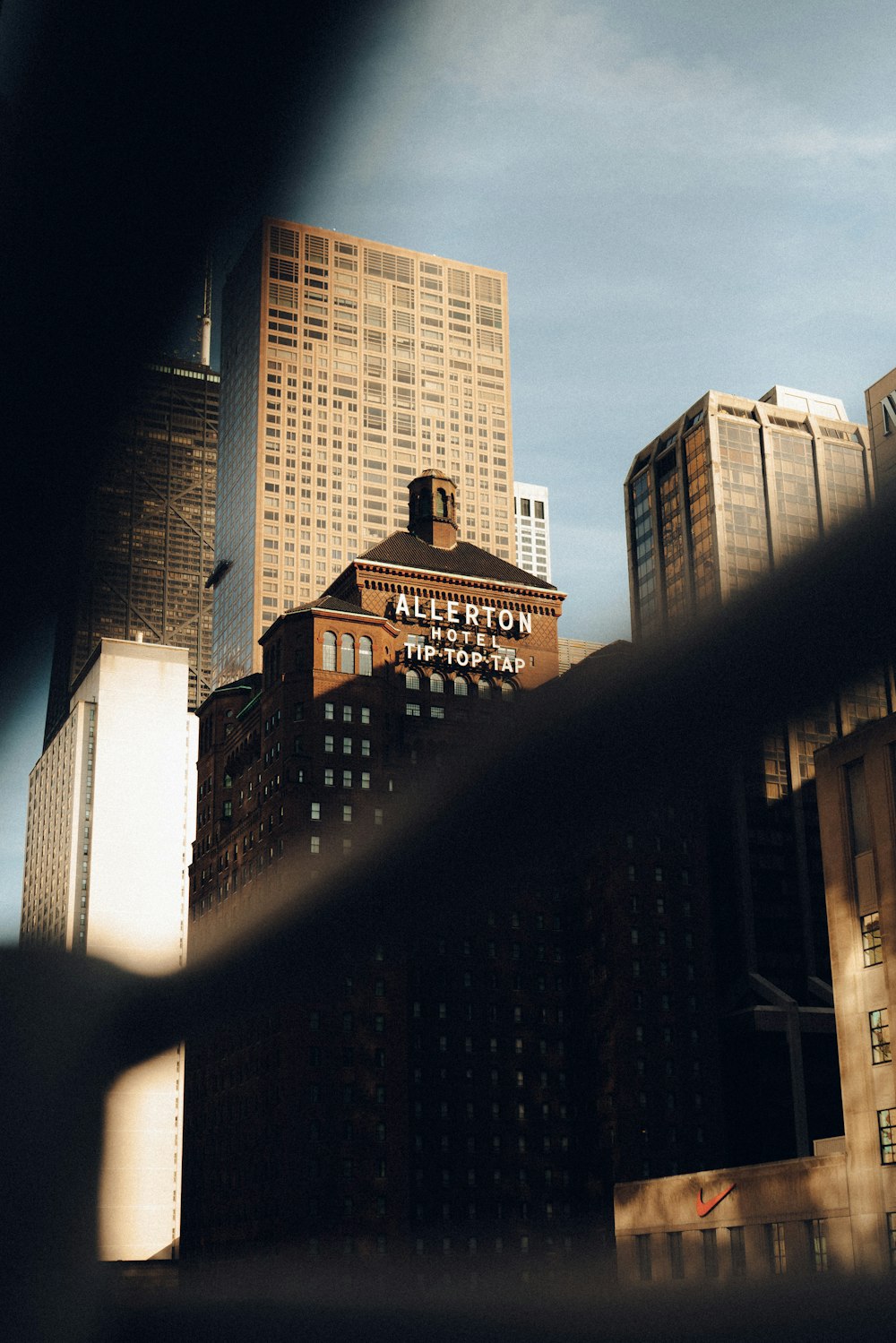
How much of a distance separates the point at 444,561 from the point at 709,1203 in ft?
205

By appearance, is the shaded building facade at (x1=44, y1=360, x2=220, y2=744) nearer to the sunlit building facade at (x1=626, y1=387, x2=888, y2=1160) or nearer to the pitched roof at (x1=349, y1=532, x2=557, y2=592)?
the sunlit building facade at (x1=626, y1=387, x2=888, y2=1160)

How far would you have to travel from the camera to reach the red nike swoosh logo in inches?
1939

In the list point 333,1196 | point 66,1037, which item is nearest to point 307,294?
point 66,1037

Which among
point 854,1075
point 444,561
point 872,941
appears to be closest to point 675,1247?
point 854,1075

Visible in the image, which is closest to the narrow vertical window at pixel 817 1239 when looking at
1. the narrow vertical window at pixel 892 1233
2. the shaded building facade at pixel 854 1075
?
the shaded building facade at pixel 854 1075

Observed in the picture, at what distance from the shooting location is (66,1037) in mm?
2064

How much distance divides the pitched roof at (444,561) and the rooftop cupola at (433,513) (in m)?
0.79

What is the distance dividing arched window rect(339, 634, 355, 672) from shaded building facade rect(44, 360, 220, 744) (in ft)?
287

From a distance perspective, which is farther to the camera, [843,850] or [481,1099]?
[481,1099]

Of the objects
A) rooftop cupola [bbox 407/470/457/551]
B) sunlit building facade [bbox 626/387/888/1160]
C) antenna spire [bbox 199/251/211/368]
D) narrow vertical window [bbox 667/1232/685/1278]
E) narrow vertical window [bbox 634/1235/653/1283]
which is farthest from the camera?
rooftop cupola [bbox 407/470/457/551]

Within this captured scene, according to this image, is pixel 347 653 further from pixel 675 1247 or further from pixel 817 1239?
pixel 817 1239

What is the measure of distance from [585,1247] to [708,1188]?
28.3m

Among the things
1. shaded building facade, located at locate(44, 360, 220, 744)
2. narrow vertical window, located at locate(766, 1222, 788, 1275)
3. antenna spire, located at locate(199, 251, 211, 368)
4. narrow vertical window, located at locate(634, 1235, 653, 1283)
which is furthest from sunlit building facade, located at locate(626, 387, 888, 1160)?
antenna spire, located at locate(199, 251, 211, 368)

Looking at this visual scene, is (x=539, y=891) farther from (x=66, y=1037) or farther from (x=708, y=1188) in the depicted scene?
(x=708, y=1188)
